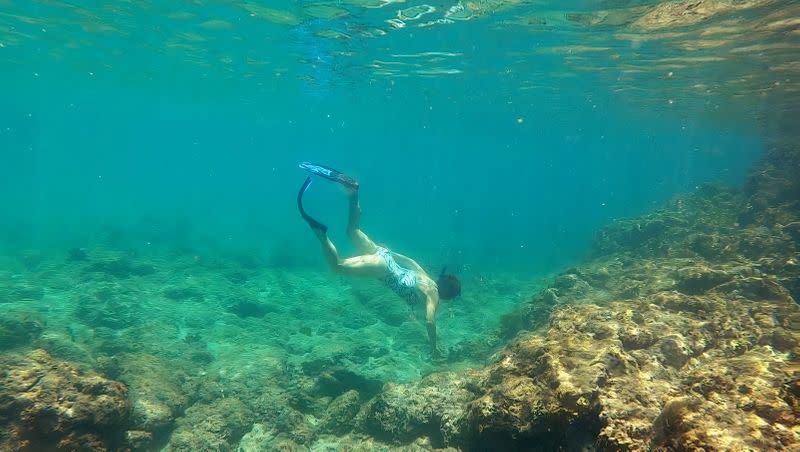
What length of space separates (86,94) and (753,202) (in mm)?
75575

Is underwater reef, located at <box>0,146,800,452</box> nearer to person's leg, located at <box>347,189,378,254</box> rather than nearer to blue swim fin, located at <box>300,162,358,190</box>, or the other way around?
person's leg, located at <box>347,189,378,254</box>

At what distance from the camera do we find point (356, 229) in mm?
11086

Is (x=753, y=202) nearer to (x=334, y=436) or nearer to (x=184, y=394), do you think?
(x=334, y=436)

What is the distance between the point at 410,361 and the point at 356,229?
428cm

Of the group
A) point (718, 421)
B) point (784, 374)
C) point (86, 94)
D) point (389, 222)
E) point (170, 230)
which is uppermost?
point (718, 421)

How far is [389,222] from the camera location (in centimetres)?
5144

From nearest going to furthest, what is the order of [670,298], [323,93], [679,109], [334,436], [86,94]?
[334,436] → [670,298] → [679,109] → [323,93] → [86,94]

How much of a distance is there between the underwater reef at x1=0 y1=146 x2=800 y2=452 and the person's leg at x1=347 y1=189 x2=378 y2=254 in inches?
120

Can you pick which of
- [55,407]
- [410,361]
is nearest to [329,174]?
[410,361]

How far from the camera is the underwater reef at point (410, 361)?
423 centimetres

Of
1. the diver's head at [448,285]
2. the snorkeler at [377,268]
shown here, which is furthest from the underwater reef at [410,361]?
the snorkeler at [377,268]

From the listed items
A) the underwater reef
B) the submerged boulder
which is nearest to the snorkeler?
the underwater reef

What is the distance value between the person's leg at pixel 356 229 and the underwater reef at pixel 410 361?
9.99 feet

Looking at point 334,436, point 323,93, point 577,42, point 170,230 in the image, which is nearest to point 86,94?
point 323,93
